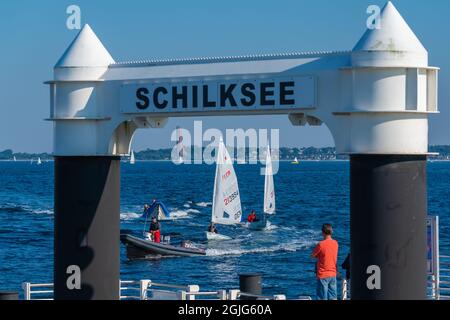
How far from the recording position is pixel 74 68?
1381 centimetres

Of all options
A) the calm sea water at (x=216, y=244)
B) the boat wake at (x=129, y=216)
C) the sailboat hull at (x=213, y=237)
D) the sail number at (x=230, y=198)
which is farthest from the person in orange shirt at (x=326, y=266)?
the boat wake at (x=129, y=216)

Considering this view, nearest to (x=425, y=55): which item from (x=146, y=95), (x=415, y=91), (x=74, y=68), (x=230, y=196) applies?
(x=415, y=91)

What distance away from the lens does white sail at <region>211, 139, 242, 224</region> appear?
64.2m

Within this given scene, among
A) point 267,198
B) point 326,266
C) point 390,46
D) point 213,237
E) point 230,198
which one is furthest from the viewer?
point 267,198

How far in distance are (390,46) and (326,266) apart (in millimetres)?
3450

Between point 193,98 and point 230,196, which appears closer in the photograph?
point 193,98

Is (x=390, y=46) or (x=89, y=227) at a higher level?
(x=390, y=46)

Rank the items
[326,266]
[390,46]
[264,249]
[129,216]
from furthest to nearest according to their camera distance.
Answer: [129,216] → [264,249] → [326,266] → [390,46]

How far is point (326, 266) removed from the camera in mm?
14133

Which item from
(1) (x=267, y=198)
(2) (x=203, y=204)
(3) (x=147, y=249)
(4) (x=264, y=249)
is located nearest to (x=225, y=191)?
(4) (x=264, y=249)

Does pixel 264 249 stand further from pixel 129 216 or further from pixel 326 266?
pixel 326 266
